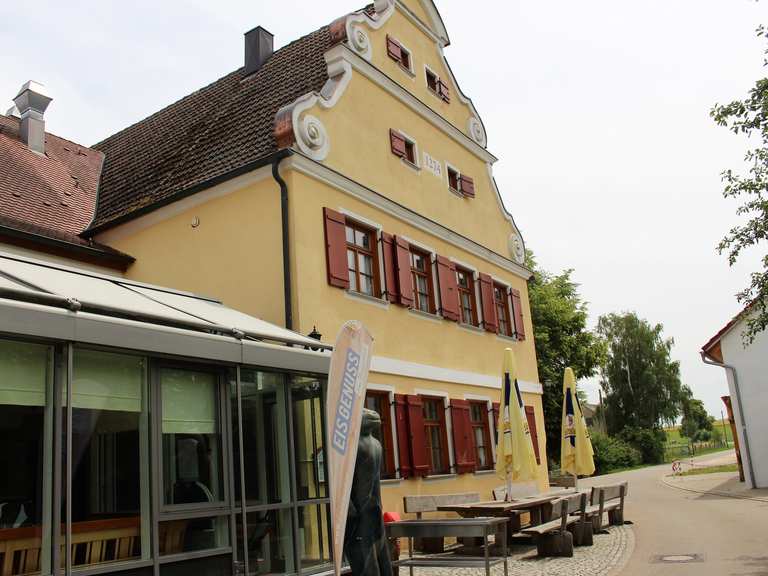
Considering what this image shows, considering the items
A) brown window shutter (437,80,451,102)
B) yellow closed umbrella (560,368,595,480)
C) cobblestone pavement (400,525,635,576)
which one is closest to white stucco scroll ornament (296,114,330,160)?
brown window shutter (437,80,451,102)

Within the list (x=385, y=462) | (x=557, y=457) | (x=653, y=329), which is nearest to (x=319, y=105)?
(x=385, y=462)

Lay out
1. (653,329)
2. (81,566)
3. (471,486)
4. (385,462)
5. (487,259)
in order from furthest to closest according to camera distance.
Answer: (653,329) → (487,259) → (471,486) → (385,462) → (81,566)

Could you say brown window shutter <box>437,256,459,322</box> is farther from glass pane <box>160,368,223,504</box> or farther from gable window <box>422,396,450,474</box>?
glass pane <box>160,368,223,504</box>

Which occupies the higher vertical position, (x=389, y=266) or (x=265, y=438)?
(x=389, y=266)

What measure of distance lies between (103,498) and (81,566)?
1.72ft

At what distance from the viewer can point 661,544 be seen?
12148 millimetres

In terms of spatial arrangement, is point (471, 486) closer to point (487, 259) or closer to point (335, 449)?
point (487, 259)

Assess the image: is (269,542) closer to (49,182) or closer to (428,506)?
(428,506)

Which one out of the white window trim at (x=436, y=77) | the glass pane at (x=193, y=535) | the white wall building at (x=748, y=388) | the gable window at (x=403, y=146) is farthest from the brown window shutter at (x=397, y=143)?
the white wall building at (x=748, y=388)

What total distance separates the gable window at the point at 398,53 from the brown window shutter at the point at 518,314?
18.6 ft

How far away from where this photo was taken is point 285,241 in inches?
440

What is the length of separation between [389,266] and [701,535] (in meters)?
6.69

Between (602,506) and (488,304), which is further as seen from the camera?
(488,304)

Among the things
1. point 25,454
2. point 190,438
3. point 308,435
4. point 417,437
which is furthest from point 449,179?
point 25,454
